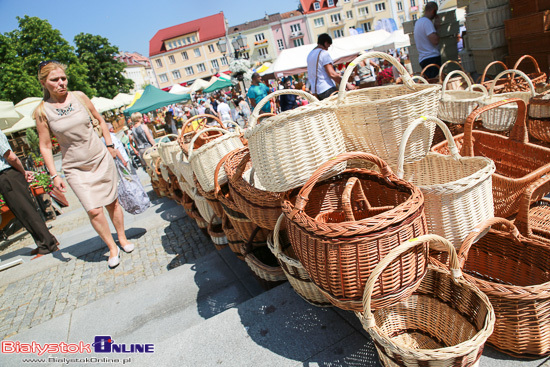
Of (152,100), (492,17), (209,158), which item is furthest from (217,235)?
(152,100)

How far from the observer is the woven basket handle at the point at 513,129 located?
2.46 meters

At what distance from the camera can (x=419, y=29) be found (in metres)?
5.82

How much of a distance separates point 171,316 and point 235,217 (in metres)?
1.00

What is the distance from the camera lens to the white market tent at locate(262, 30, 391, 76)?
14605mm

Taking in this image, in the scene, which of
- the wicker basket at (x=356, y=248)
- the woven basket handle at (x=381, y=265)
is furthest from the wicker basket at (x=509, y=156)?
the woven basket handle at (x=381, y=265)

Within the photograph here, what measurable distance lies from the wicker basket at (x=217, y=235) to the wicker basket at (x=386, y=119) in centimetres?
177

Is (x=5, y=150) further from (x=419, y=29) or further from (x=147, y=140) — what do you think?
(x=419, y=29)

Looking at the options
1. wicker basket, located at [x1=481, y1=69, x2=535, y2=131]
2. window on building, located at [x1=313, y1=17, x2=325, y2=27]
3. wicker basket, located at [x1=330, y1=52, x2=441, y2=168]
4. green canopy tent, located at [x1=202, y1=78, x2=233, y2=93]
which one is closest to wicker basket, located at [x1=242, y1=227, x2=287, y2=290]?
wicker basket, located at [x1=330, y1=52, x2=441, y2=168]

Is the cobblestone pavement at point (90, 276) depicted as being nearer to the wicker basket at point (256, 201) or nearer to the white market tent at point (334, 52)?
the wicker basket at point (256, 201)

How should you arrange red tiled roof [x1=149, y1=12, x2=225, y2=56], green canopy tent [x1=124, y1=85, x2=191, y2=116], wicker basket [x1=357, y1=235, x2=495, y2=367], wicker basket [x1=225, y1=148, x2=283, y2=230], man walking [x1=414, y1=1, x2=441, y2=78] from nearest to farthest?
wicker basket [x1=357, y1=235, x2=495, y2=367] < wicker basket [x1=225, y1=148, x2=283, y2=230] < man walking [x1=414, y1=1, x2=441, y2=78] < green canopy tent [x1=124, y1=85, x2=191, y2=116] < red tiled roof [x1=149, y1=12, x2=225, y2=56]

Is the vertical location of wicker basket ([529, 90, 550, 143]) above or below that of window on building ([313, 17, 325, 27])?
below

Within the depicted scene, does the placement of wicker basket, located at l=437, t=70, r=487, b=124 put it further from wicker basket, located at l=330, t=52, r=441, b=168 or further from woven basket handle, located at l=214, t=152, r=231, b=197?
woven basket handle, located at l=214, t=152, r=231, b=197

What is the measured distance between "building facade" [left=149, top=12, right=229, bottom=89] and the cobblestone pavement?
60426 mm

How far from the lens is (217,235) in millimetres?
3375
